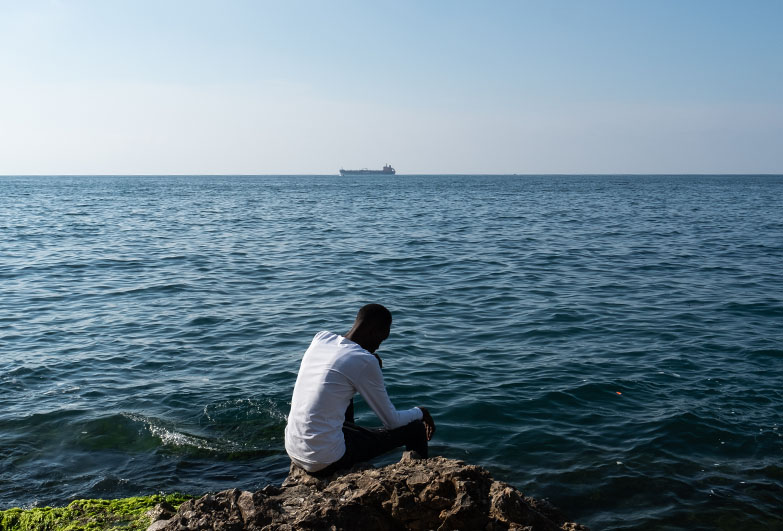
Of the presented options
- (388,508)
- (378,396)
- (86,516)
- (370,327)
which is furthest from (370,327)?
(86,516)

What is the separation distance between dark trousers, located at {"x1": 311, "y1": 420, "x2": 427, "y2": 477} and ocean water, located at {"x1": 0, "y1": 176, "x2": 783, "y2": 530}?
1541 mm

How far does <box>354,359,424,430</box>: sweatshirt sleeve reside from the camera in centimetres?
523

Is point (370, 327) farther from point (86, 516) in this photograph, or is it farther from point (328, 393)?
point (86, 516)

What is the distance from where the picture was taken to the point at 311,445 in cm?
532

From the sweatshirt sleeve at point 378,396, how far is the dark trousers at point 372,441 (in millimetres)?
77

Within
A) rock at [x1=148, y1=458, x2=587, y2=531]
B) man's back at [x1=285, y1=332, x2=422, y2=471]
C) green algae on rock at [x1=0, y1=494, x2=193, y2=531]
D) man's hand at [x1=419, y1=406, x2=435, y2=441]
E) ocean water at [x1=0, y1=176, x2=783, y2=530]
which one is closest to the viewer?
rock at [x1=148, y1=458, x2=587, y2=531]

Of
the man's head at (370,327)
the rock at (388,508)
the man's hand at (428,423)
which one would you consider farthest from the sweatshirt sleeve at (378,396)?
the rock at (388,508)

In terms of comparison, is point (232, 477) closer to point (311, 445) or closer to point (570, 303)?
point (311, 445)

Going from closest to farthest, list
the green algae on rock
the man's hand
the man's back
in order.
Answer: the man's back < the green algae on rock < the man's hand

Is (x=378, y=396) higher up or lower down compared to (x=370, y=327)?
lower down

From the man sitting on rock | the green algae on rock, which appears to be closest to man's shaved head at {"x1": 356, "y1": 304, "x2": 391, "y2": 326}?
the man sitting on rock

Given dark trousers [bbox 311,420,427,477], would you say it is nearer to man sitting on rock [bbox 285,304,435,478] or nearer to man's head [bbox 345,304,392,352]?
man sitting on rock [bbox 285,304,435,478]

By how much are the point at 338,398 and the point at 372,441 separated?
674mm

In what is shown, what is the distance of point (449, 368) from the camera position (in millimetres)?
10422
